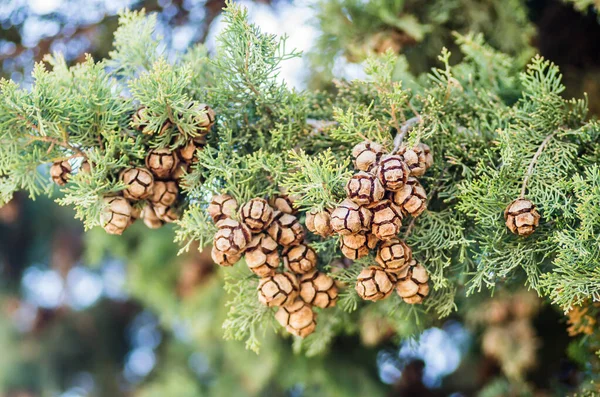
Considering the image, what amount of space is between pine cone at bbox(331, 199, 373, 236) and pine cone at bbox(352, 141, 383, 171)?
0.26 ft

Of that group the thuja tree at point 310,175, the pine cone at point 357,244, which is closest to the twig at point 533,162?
the thuja tree at point 310,175

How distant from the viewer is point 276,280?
103 cm

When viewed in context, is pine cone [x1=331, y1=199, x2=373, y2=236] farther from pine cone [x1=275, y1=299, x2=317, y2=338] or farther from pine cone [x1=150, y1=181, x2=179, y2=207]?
pine cone [x1=150, y1=181, x2=179, y2=207]

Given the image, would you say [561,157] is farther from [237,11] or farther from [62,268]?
[62,268]

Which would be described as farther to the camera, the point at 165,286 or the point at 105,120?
the point at 165,286

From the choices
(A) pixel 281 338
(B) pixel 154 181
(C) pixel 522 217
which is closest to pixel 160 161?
(B) pixel 154 181

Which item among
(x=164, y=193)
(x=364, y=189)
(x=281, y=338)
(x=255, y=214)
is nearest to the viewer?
(x=364, y=189)

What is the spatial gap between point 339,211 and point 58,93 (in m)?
0.54

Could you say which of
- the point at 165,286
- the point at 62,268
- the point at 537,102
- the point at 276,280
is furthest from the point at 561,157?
the point at 62,268

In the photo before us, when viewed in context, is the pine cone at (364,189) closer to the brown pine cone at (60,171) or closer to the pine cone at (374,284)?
the pine cone at (374,284)

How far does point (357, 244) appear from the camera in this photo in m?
0.94

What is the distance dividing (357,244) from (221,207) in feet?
0.83

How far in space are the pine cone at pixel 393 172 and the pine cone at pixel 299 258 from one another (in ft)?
0.73

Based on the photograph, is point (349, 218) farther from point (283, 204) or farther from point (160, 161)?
point (160, 161)
